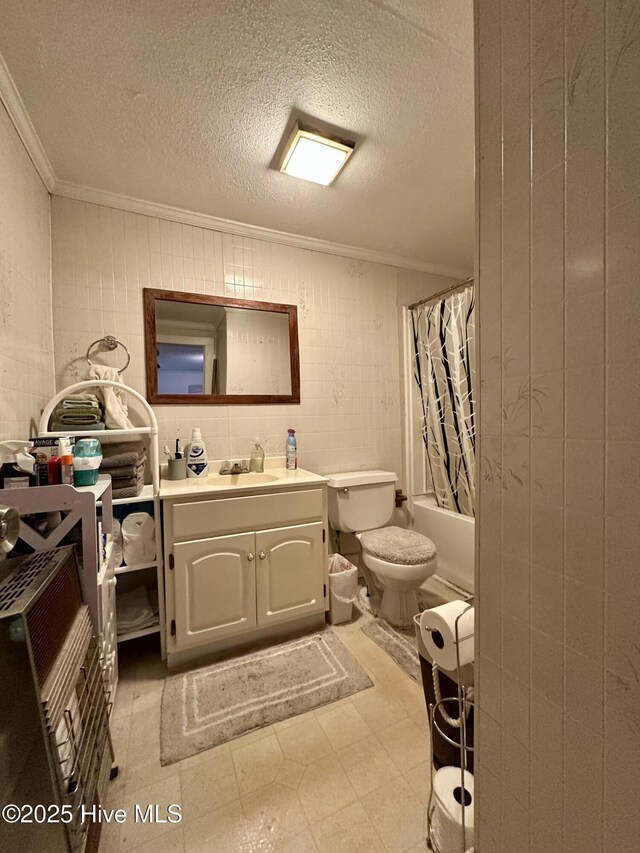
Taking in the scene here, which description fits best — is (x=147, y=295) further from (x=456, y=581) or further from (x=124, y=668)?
(x=456, y=581)

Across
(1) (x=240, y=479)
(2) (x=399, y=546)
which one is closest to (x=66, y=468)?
(1) (x=240, y=479)

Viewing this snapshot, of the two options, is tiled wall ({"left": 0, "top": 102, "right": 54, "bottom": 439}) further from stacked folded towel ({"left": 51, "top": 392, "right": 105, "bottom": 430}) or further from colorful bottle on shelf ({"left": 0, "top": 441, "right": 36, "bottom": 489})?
colorful bottle on shelf ({"left": 0, "top": 441, "right": 36, "bottom": 489})

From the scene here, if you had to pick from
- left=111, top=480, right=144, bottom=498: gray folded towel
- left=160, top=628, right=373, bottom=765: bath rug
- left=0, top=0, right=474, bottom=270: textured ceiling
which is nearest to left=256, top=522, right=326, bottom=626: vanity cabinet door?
left=160, top=628, right=373, bottom=765: bath rug

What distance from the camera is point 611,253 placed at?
41 cm

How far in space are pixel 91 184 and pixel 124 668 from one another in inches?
88.8

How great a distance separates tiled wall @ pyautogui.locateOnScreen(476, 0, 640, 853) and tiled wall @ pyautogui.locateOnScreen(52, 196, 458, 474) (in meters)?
1.59

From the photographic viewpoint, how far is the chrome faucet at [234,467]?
1.90 m

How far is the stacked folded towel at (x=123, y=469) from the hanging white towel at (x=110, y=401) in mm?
119

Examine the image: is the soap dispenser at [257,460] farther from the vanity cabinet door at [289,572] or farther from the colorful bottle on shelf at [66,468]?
the colorful bottle on shelf at [66,468]

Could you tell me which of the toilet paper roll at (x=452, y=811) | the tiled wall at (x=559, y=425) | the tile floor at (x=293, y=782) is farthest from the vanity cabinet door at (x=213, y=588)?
the tiled wall at (x=559, y=425)

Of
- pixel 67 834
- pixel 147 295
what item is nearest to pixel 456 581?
pixel 67 834

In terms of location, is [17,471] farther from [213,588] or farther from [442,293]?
[442,293]

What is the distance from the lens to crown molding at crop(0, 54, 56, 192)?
3.52ft

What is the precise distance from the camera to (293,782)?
101 cm
